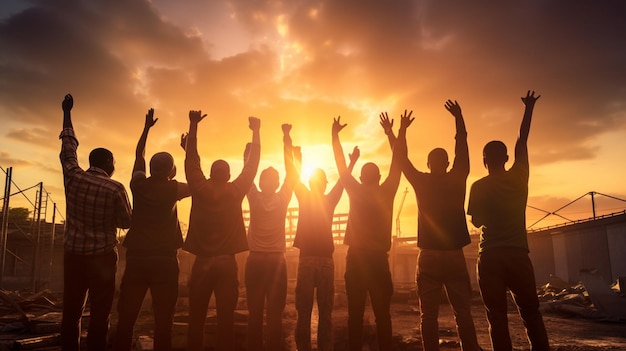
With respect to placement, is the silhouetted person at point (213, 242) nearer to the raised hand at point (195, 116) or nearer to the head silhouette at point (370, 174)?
the raised hand at point (195, 116)

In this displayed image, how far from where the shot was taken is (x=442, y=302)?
18156 mm

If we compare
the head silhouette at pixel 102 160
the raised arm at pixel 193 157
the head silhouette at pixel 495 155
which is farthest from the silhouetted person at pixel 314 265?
the head silhouette at pixel 102 160

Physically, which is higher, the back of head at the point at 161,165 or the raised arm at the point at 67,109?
the raised arm at the point at 67,109

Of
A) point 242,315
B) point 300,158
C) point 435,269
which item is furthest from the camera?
point 242,315

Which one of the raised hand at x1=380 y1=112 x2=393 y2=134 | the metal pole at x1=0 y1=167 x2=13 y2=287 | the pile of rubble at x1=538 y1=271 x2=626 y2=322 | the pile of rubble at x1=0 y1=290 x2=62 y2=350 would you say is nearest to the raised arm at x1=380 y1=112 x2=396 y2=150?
the raised hand at x1=380 y1=112 x2=393 y2=134

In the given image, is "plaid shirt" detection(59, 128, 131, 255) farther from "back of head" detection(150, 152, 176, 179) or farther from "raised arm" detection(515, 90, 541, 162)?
"raised arm" detection(515, 90, 541, 162)

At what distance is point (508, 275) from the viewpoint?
3.91 meters

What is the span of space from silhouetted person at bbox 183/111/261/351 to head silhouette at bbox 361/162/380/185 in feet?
4.43

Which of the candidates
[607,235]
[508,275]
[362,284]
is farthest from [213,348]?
[607,235]

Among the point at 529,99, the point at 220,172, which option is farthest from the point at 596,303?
the point at 220,172

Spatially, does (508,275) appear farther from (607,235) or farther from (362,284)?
(607,235)

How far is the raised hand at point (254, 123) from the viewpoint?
484 cm

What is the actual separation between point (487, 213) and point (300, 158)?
2439 millimetres

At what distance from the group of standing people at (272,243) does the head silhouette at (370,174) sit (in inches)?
0.5
